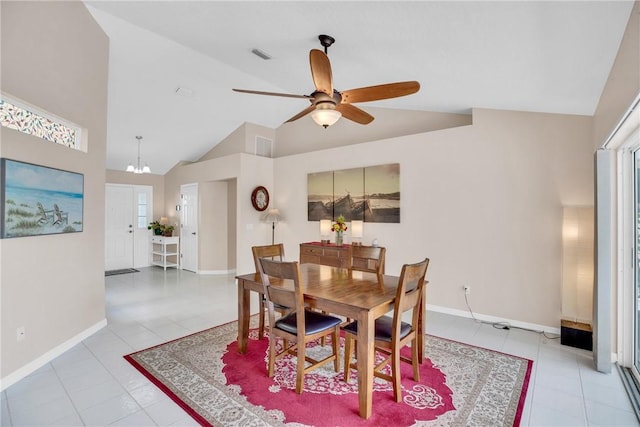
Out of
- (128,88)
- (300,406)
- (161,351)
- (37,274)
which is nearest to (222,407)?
(300,406)

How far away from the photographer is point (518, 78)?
275cm

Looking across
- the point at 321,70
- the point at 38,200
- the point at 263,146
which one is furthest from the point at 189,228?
the point at 321,70

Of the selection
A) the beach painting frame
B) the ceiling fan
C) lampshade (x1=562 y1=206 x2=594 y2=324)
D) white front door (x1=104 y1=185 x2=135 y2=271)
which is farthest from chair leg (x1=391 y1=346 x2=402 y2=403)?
white front door (x1=104 y1=185 x2=135 y2=271)

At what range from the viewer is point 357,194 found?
5.08m

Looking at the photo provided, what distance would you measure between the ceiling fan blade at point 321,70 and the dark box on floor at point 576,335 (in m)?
3.25

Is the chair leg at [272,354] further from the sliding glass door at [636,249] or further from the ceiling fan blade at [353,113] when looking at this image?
the sliding glass door at [636,249]

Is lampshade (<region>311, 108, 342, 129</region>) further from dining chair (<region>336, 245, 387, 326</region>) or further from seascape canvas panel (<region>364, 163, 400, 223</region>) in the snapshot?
seascape canvas panel (<region>364, 163, 400, 223</region>)

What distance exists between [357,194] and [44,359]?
4.13 m

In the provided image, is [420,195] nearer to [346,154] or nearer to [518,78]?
[346,154]

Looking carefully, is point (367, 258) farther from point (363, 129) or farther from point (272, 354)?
point (363, 129)

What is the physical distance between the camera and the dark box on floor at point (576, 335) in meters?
3.02

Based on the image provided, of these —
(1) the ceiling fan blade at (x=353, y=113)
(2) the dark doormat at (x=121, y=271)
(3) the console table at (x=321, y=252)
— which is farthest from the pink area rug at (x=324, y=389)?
(2) the dark doormat at (x=121, y=271)

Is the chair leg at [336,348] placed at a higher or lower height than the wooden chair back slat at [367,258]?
lower

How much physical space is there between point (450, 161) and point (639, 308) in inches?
92.1
